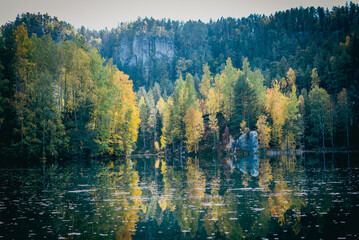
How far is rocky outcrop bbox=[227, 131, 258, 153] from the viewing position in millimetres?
80806

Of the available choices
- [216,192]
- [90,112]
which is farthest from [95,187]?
[90,112]

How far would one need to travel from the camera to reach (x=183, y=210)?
19.4 m

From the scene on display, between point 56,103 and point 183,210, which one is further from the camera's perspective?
point 56,103

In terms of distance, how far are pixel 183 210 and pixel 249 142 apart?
2540 inches

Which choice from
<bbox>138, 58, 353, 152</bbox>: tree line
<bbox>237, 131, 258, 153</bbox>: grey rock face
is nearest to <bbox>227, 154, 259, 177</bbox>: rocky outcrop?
<bbox>237, 131, 258, 153</bbox>: grey rock face

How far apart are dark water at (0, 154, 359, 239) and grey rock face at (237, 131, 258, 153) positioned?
4973cm

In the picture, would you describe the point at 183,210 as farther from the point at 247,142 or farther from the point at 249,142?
the point at 247,142

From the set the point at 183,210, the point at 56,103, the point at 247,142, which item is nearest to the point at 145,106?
the point at 247,142

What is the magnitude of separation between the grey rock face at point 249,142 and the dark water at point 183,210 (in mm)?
49733

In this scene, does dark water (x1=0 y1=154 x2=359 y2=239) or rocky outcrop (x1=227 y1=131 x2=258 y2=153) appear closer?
dark water (x1=0 y1=154 x2=359 y2=239)

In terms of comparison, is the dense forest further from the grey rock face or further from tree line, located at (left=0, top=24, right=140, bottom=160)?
the grey rock face

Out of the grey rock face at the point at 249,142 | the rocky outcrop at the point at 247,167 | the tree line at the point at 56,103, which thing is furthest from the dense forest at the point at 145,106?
the rocky outcrop at the point at 247,167

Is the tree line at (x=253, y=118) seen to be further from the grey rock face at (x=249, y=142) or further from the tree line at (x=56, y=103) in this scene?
the tree line at (x=56, y=103)

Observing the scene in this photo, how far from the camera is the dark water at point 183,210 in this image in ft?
48.9
